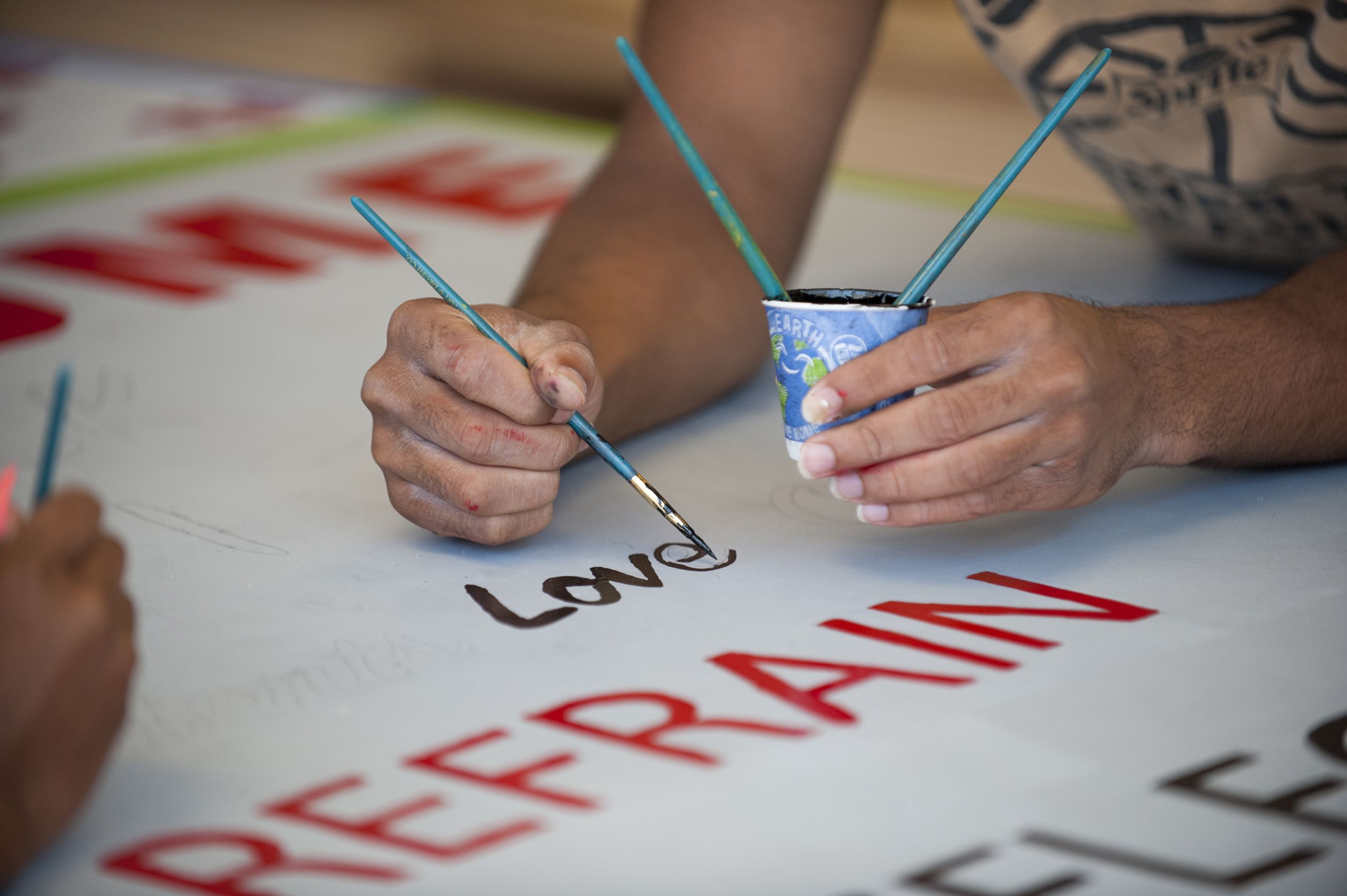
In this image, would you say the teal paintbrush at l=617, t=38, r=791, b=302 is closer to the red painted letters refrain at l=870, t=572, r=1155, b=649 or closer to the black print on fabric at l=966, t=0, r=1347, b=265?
the red painted letters refrain at l=870, t=572, r=1155, b=649

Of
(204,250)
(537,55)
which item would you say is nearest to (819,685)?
(204,250)

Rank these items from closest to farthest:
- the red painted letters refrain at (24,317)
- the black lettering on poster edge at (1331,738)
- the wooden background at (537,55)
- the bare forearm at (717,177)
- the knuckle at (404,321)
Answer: the black lettering on poster edge at (1331,738) → the knuckle at (404,321) → the bare forearm at (717,177) → the red painted letters refrain at (24,317) → the wooden background at (537,55)

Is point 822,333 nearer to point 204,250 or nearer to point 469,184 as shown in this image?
point 204,250

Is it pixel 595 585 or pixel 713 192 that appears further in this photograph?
pixel 595 585

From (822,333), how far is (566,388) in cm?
18

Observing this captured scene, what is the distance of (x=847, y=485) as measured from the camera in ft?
3.20

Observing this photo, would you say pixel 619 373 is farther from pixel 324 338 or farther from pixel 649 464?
pixel 324 338

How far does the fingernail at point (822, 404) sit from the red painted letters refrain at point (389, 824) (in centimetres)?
31

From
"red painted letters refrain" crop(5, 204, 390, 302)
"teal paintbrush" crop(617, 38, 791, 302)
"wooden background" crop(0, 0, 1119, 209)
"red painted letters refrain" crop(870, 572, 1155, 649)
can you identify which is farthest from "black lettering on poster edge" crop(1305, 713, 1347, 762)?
"wooden background" crop(0, 0, 1119, 209)

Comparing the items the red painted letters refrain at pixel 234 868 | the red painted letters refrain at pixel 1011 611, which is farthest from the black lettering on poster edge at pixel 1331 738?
the red painted letters refrain at pixel 234 868

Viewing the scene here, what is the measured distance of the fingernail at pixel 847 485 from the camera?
976 millimetres

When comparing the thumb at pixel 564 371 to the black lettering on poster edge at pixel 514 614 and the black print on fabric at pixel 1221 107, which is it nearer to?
the black lettering on poster edge at pixel 514 614

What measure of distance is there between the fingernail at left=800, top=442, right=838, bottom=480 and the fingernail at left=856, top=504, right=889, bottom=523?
0.23 feet

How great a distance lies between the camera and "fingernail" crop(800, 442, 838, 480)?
0.93m
